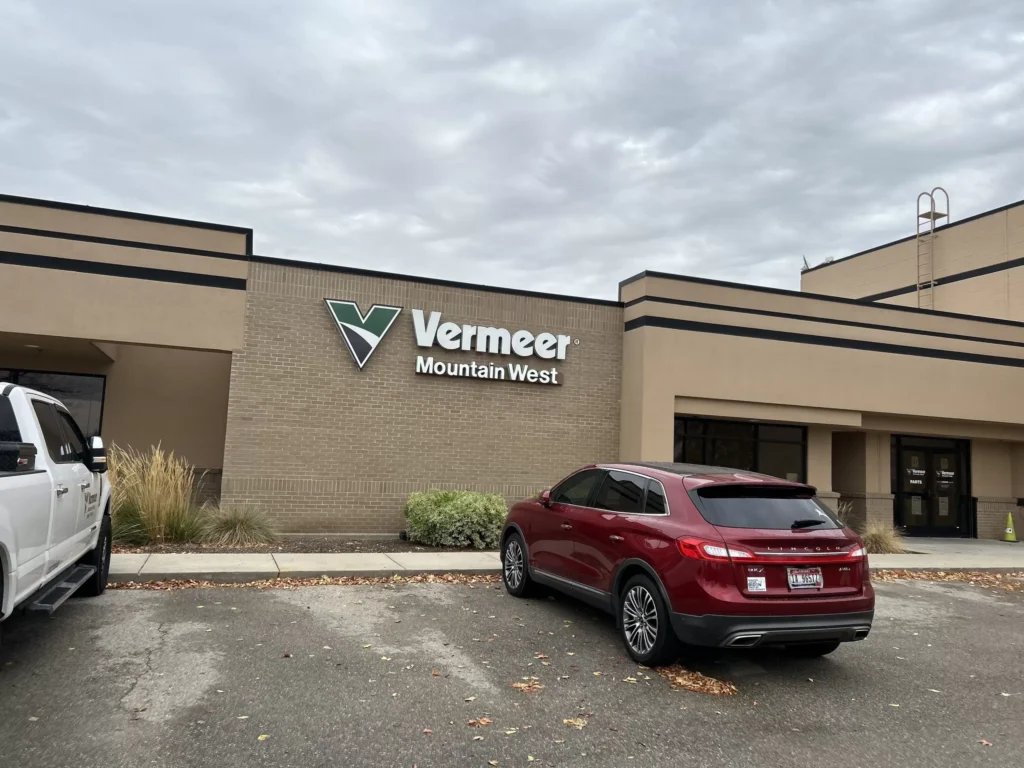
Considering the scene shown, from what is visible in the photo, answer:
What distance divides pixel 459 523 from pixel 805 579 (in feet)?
24.7

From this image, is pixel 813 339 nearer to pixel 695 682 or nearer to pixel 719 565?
pixel 719 565

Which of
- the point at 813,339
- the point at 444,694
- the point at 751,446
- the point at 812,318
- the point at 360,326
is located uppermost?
the point at 812,318

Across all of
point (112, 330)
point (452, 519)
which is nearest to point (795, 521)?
point (452, 519)

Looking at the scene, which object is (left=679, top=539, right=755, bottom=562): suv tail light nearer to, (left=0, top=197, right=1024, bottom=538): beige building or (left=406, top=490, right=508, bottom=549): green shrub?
(left=406, top=490, right=508, bottom=549): green shrub

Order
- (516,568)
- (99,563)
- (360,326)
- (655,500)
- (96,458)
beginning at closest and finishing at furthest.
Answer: (655,500), (96,458), (99,563), (516,568), (360,326)

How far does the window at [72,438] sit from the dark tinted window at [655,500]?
16.7ft

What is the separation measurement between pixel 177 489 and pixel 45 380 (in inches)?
232

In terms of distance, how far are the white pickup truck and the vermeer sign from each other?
6.88 meters

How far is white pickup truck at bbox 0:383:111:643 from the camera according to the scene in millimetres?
4848

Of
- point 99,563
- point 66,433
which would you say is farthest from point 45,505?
point 99,563

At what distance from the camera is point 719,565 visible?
5828 mm

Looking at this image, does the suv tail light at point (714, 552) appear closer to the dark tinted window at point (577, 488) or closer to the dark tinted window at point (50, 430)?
the dark tinted window at point (577, 488)

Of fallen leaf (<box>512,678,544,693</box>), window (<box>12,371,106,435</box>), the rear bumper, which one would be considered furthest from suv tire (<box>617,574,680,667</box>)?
window (<box>12,371,106,435</box>)

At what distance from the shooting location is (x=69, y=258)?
12.9 metres
